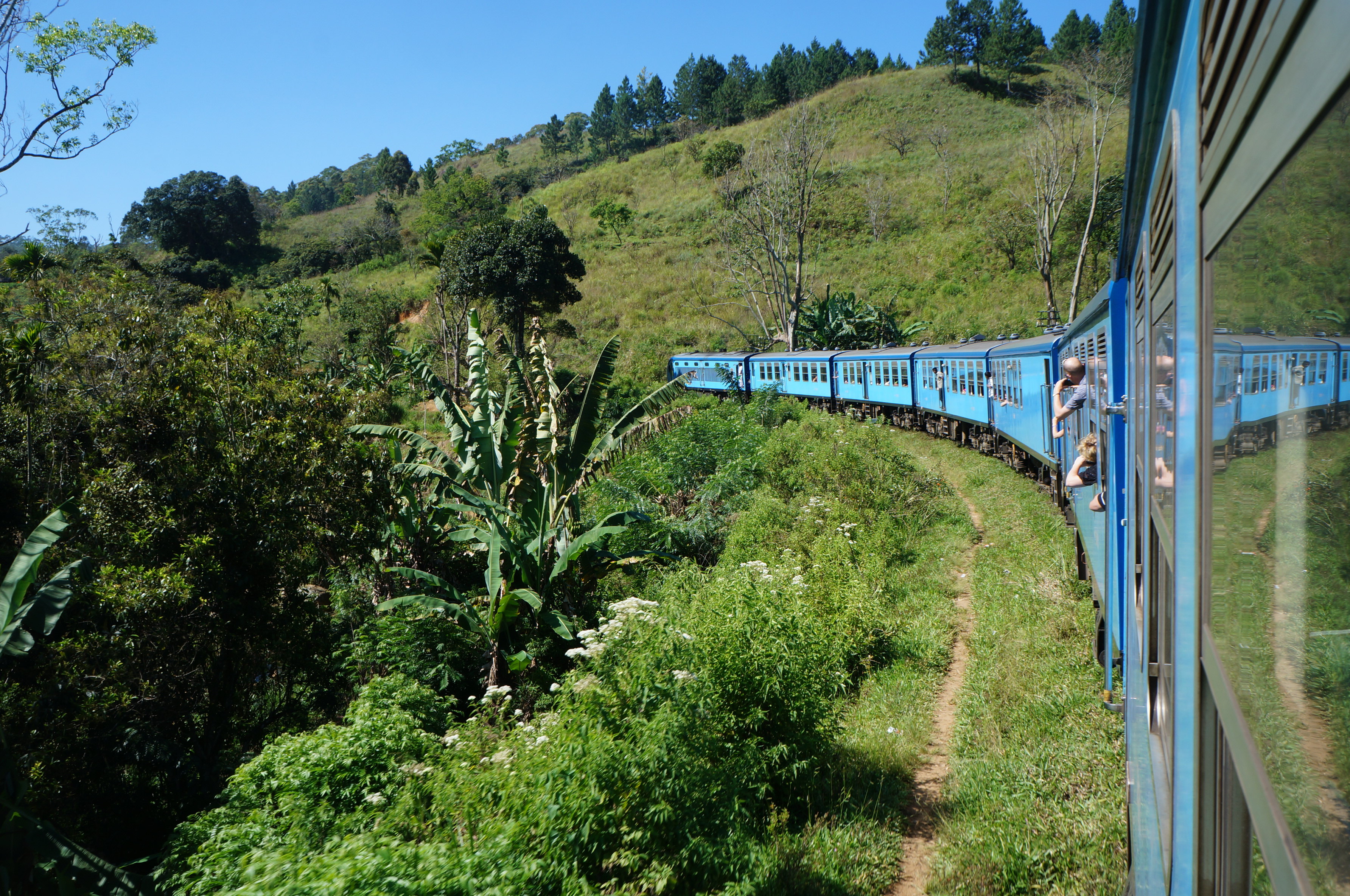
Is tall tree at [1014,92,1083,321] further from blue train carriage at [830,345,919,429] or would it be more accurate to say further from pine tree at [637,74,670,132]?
pine tree at [637,74,670,132]

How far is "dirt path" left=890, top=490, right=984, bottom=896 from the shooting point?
5.48m

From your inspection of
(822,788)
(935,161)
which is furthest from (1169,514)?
(935,161)

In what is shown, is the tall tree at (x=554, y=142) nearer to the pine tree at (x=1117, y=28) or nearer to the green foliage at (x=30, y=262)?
the pine tree at (x=1117, y=28)

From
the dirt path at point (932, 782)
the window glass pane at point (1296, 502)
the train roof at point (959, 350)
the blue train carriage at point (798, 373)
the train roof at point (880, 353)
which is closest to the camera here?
the window glass pane at point (1296, 502)

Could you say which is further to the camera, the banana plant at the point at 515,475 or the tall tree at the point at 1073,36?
the tall tree at the point at 1073,36

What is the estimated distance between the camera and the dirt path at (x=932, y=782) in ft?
18.0

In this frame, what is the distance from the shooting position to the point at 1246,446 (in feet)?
3.71

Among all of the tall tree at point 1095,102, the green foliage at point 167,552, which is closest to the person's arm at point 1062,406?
the green foliage at point 167,552

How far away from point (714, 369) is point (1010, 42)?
160 ft

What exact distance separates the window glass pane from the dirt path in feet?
15.9

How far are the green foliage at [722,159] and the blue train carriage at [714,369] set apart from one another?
877 inches

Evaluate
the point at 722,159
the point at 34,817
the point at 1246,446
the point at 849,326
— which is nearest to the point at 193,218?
the point at 722,159

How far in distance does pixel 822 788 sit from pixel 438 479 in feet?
26.3

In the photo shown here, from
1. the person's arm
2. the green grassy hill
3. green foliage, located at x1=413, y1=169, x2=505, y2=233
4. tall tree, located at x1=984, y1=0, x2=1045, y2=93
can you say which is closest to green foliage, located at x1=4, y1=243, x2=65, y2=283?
the person's arm
